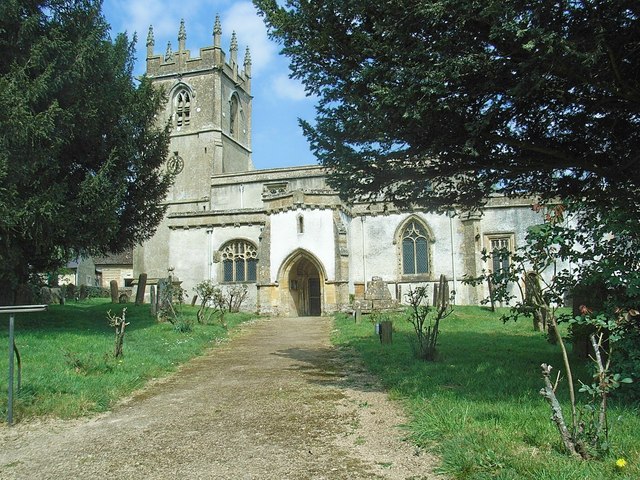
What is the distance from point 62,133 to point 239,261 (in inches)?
609

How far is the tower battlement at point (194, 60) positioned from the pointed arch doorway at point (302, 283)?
20.3m

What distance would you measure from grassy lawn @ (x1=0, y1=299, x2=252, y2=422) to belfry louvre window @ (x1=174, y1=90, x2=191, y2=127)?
26259 millimetres

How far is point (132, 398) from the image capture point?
7.73 m

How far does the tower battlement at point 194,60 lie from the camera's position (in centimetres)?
4056

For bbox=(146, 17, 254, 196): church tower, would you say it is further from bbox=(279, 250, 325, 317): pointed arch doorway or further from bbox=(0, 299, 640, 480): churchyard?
bbox=(0, 299, 640, 480): churchyard

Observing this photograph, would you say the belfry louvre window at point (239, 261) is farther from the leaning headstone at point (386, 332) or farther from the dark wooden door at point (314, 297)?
the leaning headstone at point (386, 332)

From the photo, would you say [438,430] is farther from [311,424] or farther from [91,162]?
[91,162]

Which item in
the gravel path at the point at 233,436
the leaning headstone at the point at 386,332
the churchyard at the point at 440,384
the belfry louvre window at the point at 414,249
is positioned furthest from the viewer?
the belfry louvre window at the point at 414,249

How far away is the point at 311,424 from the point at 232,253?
A: 2282 centimetres

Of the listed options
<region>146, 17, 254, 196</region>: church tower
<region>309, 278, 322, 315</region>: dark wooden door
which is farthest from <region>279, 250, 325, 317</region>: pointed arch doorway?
<region>146, 17, 254, 196</region>: church tower

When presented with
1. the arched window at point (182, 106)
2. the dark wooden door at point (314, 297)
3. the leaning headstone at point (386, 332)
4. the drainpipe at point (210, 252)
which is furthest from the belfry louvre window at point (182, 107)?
the leaning headstone at point (386, 332)

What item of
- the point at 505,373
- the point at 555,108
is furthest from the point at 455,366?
the point at 555,108

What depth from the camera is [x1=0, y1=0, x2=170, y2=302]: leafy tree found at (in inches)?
485

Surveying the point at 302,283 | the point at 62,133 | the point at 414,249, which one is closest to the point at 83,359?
the point at 62,133
